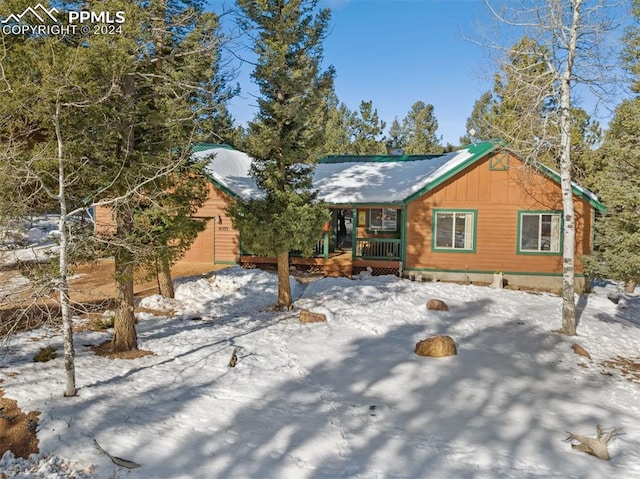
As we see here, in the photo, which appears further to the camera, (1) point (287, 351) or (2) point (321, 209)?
(2) point (321, 209)

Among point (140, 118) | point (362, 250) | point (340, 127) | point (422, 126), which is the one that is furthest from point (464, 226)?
point (422, 126)

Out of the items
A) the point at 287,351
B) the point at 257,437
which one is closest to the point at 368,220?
the point at 287,351

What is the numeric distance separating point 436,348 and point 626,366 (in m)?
4.49

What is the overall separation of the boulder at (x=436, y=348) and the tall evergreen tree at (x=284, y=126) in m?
3.94

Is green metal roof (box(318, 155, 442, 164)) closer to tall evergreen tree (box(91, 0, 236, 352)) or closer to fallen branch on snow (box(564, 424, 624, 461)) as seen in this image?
→ tall evergreen tree (box(91, 0, 236, 352))

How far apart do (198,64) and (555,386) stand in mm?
9361

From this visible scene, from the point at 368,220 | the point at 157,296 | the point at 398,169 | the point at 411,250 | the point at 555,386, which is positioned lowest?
the point at 555,386

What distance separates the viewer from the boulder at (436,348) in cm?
912

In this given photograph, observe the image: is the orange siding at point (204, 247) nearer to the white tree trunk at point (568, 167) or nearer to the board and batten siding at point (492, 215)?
the board and batten siding at point (492, 215)

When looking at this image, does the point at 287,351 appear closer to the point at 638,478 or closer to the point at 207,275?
the point at 638,478

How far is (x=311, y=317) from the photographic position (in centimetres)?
1109

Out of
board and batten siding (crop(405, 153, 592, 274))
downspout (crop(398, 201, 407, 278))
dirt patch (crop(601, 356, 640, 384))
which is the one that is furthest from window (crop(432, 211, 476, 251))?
dirt patch (crop(601, 356, 640, 384))

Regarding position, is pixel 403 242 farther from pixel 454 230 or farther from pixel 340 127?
pixel 340 127

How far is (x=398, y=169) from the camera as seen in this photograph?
20.6 m
